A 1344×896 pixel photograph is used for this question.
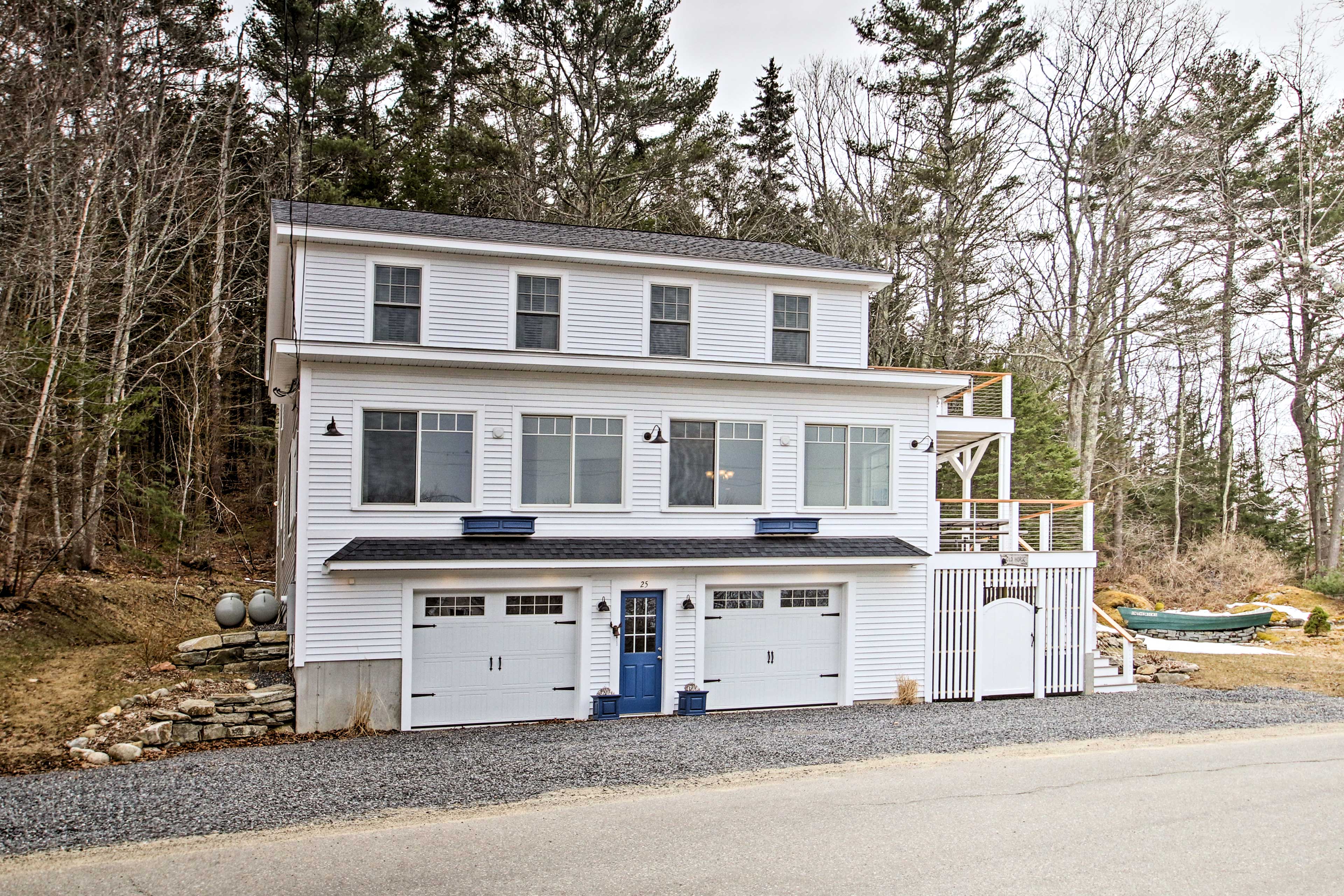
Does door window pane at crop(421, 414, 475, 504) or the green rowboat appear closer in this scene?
door window pane at crop(421, 414, 475, 504)

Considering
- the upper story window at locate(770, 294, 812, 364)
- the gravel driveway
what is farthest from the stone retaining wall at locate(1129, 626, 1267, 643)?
the upper story window at locate(770, 294, 812, 364)

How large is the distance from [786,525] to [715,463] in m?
1.63

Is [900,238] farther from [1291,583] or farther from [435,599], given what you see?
[435,599]

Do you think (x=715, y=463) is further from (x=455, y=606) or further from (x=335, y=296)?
(x=335, y=296)

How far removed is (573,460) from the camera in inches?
585

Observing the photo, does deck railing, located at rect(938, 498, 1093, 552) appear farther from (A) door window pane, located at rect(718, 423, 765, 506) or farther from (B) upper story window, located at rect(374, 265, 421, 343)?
(B) upper story window, located at rect(374, 265, 421, 343)

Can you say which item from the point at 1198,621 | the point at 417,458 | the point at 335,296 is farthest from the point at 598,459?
the point at 1198,621

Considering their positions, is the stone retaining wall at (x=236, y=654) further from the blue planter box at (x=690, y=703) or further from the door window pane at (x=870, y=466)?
the door window pane at (x=870, y=466)

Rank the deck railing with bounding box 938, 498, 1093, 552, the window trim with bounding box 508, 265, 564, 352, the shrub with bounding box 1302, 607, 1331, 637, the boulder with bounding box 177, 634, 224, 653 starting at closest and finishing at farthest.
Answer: the window trim with bounding box 508, 265, 564, 352
the boulder with bounding box 177, 634, 224, 653
the deck railing with bounding box 938, 498, 1093, 552
the shrub with bounding box 1302, 607, 1331, 637

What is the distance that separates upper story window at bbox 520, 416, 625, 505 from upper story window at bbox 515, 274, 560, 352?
1.35m

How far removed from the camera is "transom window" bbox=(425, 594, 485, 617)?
14109mm

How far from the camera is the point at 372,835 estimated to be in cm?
854

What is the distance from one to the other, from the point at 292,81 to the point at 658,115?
36.0 feet

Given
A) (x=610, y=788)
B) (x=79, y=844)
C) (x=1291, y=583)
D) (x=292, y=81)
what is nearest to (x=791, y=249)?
(x=610, y=788)
